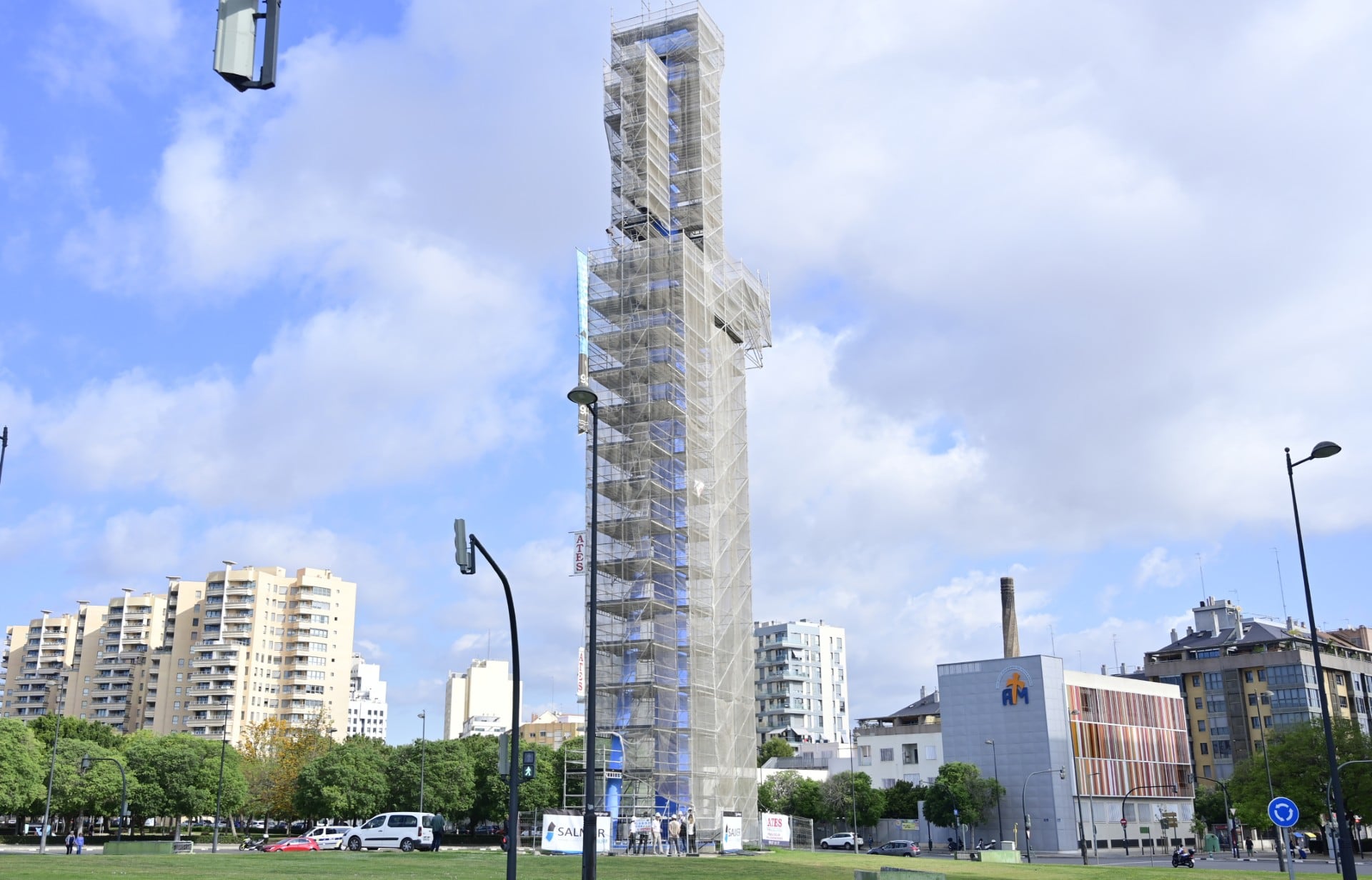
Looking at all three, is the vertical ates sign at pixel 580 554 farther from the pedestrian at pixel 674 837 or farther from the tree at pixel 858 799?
the tree at pixel 858 799

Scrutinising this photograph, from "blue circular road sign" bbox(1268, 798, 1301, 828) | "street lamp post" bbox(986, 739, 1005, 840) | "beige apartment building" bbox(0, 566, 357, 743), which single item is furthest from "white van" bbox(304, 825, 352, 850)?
"beige apartment building" bbox(0, 566, 357, 743)

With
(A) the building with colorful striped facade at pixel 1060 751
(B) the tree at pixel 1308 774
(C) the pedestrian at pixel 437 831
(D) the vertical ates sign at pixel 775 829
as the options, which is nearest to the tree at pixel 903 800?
(A) the building with colorful striped facade at pixel 1060 751

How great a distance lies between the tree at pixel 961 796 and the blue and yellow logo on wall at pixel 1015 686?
276 inches

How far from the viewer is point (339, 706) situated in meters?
178

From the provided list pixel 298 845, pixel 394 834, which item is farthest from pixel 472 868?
pixel 298 845

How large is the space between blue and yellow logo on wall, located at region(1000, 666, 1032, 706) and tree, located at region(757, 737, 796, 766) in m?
44.7

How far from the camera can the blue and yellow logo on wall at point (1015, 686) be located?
336ft

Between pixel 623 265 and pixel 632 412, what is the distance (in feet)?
29.5

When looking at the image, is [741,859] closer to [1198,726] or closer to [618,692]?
[618,692]

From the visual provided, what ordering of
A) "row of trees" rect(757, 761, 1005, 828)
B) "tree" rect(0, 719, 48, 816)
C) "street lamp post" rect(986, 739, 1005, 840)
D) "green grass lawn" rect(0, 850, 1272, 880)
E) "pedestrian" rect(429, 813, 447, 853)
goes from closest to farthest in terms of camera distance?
"green grass lawn" rect(0, 850, 1272, 880) → "pedestrian" rect(429, 813, 447, 853) → "tree" rect(0, 719, 48, 816) → "row of trees" rect(757, 761, 1005, 828) → "street lamp post" rect(986, 739, 1005, 840)

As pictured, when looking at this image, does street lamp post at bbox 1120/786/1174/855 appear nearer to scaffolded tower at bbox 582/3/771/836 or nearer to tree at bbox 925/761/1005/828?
tree at bbox 925/761/1005/828

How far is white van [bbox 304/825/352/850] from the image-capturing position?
59.8 metres

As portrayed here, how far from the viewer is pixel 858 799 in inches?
4200

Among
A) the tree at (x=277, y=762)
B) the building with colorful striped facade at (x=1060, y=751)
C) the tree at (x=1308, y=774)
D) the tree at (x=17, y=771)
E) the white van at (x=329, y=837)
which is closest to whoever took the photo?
the white van at (x=329, y=837)
